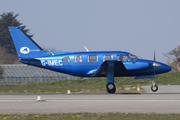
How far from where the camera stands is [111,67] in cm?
1827

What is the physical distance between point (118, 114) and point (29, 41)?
508 inches

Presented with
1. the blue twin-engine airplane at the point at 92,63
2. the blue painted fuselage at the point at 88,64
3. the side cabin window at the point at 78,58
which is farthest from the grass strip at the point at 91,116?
the side cabin window at the point at 78,58

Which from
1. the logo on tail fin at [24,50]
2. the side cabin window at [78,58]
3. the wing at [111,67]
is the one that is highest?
the logo on tail fin at [24,50]

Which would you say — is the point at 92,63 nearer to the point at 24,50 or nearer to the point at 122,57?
the point at 122,57

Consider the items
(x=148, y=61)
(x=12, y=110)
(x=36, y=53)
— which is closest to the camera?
(x=12, y=110)

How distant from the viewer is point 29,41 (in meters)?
20.8

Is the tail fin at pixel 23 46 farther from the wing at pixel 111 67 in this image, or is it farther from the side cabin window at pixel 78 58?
the wing at pixel 111 67

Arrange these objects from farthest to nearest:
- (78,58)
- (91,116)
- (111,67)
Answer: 1. (78,58)
2. (111,67)
3. (91,116)

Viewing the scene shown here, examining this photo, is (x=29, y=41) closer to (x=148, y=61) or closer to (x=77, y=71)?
(x=77, y=71)

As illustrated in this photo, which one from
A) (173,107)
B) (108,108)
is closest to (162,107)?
(173,107)

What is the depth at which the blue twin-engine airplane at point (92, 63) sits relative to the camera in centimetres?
1855

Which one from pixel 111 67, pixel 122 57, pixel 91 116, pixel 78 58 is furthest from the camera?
pixel 78 58

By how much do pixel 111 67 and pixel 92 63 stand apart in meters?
1.67

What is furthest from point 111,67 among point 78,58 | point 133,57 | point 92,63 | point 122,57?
point 78,58
